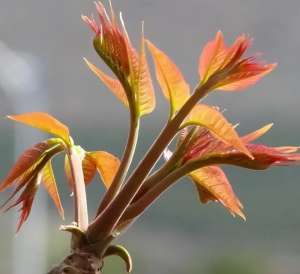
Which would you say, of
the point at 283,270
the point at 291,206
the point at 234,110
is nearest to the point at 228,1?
the point at 234,110

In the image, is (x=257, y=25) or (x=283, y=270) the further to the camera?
(x=283, y=270)

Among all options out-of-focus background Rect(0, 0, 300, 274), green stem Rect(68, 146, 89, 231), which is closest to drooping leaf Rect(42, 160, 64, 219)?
green stem Rect(68, 146, 89, 231)

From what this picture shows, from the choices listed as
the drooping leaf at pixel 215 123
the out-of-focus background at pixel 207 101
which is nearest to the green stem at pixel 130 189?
the drooping leaf at pixel 215 123

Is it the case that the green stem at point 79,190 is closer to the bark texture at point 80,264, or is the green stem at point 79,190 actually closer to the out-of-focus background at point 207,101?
the bark texture at point 80,264

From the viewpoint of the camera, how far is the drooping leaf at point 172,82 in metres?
0.38

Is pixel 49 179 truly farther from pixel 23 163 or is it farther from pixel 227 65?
pixel 227 65

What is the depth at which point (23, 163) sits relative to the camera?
1.36ft

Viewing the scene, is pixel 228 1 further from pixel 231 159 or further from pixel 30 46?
pixel 231 159

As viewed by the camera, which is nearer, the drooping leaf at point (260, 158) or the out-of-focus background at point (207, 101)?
the drooping leaf at point (260, 158)

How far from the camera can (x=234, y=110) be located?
1.51 metres

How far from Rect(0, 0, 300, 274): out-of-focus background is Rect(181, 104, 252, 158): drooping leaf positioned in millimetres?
1025

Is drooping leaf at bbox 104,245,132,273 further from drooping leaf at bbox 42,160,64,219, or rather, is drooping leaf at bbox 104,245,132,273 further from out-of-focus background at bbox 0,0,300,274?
out-of-focus background at bbox 0,0,300,274

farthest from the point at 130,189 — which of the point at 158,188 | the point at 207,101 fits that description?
the point at 207,101

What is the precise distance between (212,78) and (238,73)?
0.04 feet
